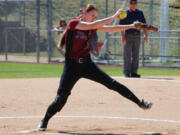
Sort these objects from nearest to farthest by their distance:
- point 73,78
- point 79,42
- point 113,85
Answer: point 79,42
point 73,78
point 113,85

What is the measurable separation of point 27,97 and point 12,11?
21449mm

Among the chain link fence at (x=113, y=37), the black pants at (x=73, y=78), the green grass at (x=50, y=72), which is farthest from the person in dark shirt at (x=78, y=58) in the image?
the chain link fence at (x=113, y=37)

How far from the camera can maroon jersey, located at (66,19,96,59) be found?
7.19 metres

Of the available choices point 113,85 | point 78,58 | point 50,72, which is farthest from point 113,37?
point 78,58

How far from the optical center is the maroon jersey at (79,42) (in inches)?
283

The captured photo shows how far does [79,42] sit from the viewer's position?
23.7 ft

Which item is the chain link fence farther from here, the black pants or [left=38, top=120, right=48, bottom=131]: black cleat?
[left=38, top=120, right=48, bottom=131]: black cleat

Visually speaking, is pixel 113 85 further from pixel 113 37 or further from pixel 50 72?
pixel 113 37

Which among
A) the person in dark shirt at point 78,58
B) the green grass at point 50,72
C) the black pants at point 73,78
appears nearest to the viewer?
the person in dark shirt at point 78,58

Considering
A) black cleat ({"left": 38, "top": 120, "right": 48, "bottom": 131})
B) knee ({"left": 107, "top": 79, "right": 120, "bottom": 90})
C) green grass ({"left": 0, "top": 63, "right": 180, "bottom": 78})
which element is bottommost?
green grass ({"left": 0, "top": 63, "right": 180, "bottom": 78})

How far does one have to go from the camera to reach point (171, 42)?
2105 cm

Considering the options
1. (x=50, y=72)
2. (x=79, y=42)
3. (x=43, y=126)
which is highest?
(x=79, y=42)

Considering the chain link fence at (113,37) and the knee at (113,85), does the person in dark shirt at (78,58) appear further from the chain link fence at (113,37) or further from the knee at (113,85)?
the chain link fence at (113,37)

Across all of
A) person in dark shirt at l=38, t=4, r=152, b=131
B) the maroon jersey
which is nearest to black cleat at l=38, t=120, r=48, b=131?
person in dark shirt at l=38, t=4, r=152, b=131
